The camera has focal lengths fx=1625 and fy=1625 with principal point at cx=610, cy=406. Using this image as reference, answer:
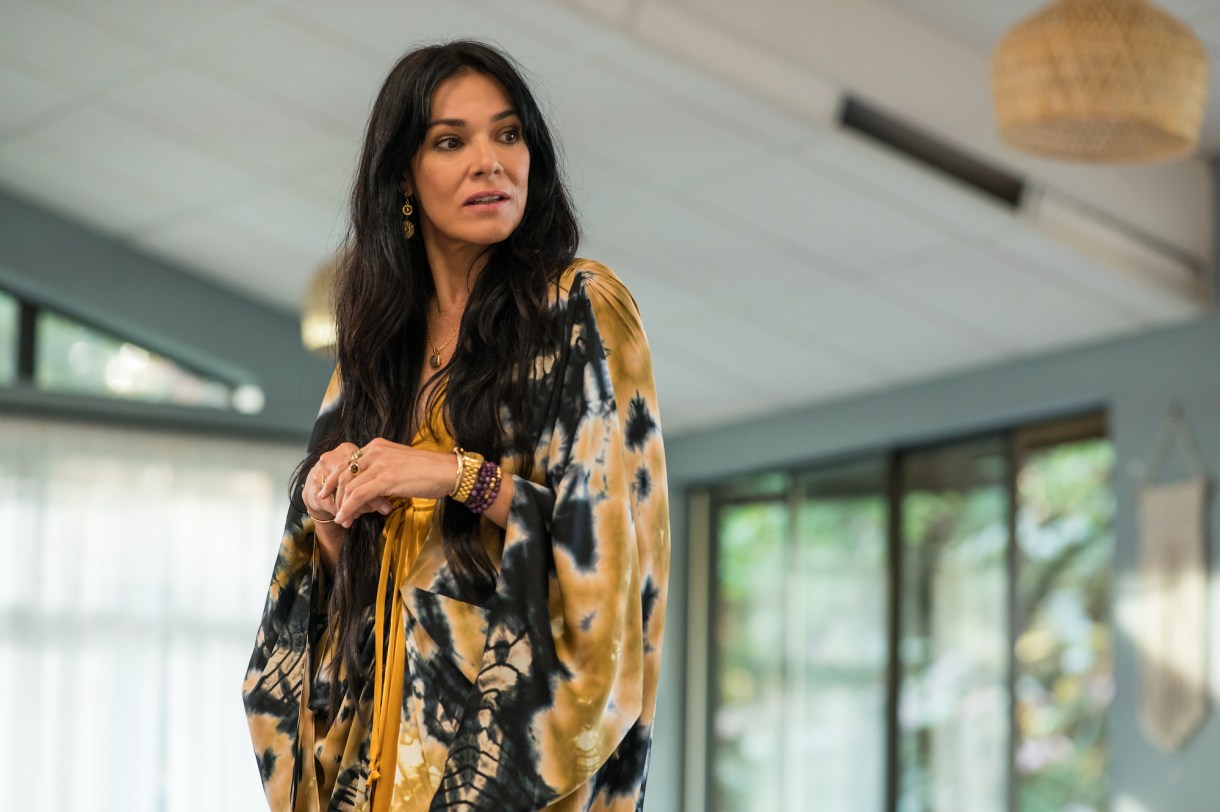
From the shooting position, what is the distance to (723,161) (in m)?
5.25

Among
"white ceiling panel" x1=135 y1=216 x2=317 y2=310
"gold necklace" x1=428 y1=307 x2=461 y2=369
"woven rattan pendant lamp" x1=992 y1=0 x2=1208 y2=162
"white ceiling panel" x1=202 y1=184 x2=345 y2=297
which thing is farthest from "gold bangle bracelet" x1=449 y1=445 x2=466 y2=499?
"white ceiling panel" x1=135 y1=216 x2=317 y2=310

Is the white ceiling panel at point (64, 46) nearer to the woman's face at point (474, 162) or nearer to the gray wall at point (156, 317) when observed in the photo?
the gray wall at point (156, 317)

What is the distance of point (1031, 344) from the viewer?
598 centimetres

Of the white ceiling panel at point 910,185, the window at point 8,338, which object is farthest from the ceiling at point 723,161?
the window at point 8,338

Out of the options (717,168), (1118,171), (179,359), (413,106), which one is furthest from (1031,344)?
(413,106)

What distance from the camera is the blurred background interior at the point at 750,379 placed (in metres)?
4.88

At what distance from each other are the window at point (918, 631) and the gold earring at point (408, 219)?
476 cm

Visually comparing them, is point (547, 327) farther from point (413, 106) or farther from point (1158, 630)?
point (1158, 630)

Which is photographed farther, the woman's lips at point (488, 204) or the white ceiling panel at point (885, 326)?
the white ceiling panel at point (885, 326)

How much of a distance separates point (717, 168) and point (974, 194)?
85 centimetres

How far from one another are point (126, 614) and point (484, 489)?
677cm

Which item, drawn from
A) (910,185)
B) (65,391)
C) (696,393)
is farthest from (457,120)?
(65,391)

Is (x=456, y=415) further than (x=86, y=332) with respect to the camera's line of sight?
No

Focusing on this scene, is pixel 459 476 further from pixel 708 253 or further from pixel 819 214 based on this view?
pixel 708 253
